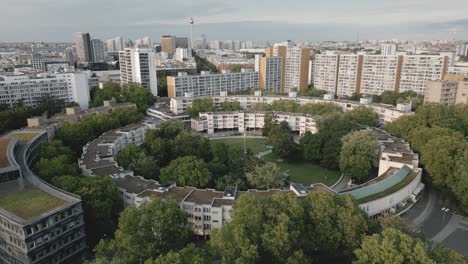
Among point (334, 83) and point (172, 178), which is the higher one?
point (334, 83)

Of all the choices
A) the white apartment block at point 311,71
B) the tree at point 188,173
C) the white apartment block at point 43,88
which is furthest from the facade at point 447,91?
the white apartment block at point 43,88

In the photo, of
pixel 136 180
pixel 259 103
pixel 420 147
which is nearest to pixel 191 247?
pixel 136 180

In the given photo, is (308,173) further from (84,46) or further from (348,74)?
(84,46)

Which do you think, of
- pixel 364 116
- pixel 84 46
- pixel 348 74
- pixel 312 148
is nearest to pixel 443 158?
pixel 312 148

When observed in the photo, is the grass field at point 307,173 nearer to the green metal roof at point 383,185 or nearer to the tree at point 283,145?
the tree at point 283,145

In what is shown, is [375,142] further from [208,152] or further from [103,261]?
[103,261]

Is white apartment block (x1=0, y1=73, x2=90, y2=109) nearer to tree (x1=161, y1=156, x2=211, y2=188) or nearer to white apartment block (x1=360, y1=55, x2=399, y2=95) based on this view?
tree (x1=161, y1=156, x2=211, y2=188)
